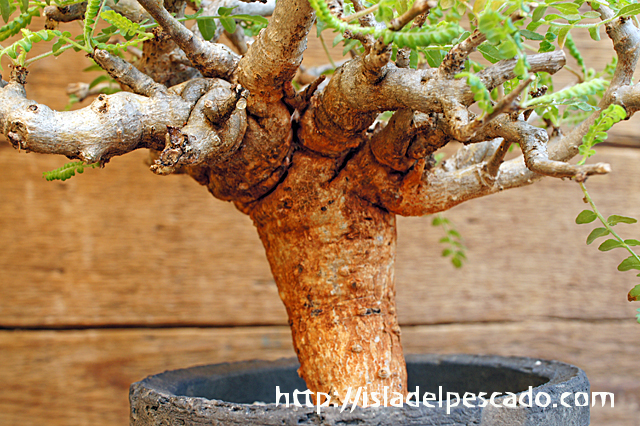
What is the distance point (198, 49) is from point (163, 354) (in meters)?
0.72

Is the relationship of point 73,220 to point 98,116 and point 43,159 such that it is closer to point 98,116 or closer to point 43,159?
point 43,159

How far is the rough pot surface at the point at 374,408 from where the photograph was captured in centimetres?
41

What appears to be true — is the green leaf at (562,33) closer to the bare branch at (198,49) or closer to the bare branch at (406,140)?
the bare branch at (406,140)

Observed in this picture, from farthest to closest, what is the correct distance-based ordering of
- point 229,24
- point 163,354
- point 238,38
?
point 163,354, point 238,38, point 229,24

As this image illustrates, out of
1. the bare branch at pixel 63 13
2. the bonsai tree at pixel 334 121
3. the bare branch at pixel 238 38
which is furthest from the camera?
the bare branch at pixel 238 38

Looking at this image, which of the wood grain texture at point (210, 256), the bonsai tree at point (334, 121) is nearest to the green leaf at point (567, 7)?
the bonsai tree at point (334, 121)

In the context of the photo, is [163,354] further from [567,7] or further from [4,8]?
[567,7]

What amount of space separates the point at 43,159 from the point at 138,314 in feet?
1.17

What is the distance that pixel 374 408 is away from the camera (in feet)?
1.36

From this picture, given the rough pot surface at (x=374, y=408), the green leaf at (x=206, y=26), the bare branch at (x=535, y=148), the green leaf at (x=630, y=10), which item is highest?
the green leaf at (x=206, y=26)

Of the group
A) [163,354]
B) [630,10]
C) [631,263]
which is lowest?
[163,354]

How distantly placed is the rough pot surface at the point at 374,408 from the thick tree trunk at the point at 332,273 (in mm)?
111

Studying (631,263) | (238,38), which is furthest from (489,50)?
(238,38)

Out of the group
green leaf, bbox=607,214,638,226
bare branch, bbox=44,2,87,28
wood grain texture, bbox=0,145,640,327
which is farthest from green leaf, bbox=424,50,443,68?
wood grain texture, bbox=0,145,640,327
